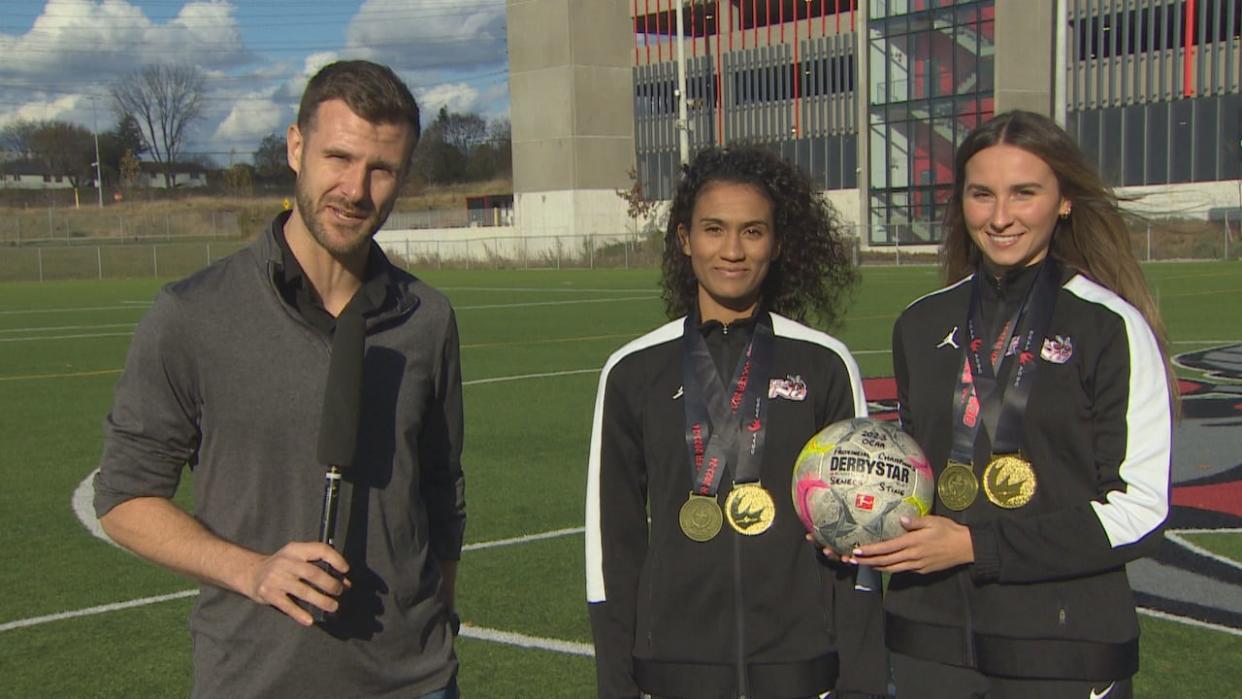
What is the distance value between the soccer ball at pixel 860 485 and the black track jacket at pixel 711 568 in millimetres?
205

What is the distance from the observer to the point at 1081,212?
3455 mm

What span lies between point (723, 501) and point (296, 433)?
110 cm

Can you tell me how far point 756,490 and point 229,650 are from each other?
131cm

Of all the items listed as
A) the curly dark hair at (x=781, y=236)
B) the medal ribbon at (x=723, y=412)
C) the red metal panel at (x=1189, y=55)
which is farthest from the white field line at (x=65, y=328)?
the red metal panel at (x=1189, y=55)

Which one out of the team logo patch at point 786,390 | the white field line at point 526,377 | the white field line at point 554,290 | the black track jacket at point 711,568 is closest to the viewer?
the black track jacket at point 711,568

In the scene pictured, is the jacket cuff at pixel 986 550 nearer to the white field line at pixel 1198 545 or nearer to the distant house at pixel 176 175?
the white field line at pixel 1198 545

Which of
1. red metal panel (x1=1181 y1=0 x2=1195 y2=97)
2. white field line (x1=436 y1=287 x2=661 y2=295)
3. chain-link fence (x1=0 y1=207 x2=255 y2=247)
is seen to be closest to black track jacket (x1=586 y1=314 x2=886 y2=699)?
white field line (x1=436 y1=287 x2=661 y2=295)

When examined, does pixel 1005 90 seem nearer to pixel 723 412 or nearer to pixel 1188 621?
pixel 1188 621

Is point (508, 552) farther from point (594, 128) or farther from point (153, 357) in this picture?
point (594, 128)

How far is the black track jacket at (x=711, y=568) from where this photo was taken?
318 centimetres

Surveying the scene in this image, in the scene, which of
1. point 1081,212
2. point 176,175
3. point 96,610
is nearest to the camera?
point 1081,212

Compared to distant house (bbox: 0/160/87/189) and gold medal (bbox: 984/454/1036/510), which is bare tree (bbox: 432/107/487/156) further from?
gold medal (bbox: 984/454/1036/510)

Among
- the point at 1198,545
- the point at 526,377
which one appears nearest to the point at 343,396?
the point at 1198,545

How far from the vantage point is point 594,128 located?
218 feet
